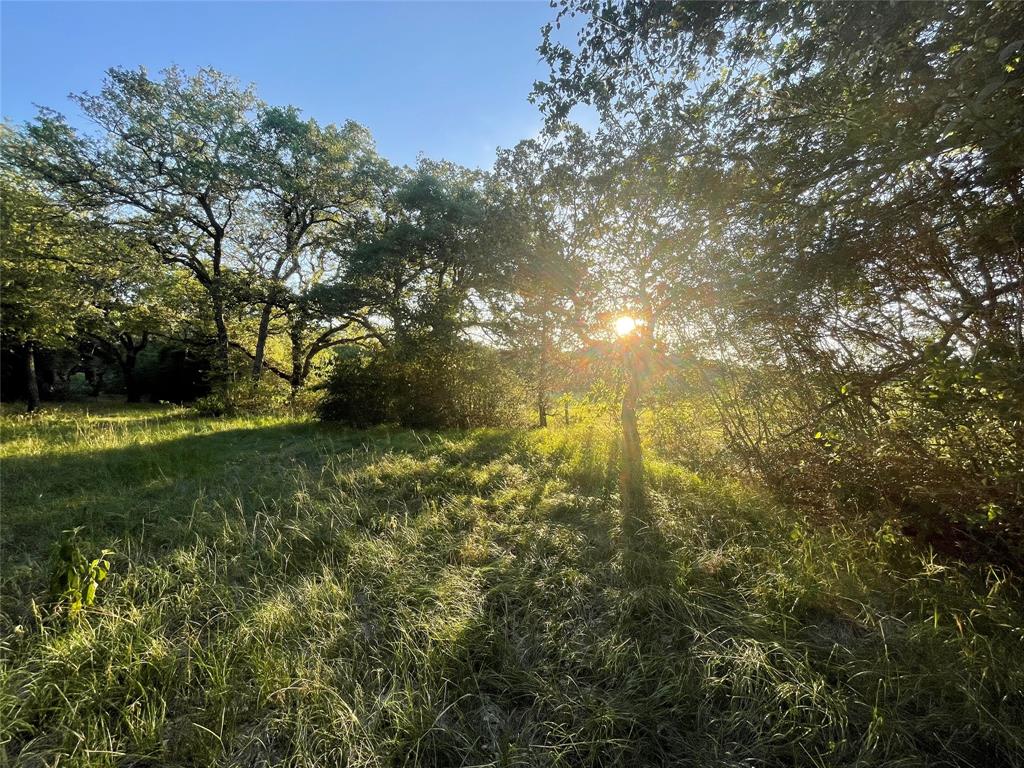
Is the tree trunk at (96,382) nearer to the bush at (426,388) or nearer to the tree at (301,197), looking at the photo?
the tree at (301,197)

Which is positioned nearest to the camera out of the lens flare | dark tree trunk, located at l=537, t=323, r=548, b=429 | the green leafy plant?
the green leafy plant

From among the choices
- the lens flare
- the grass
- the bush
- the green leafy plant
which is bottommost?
the grass

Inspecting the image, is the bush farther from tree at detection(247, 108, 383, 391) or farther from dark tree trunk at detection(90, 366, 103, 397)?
dark tree trunk at detection(90, 366, 103, 397)

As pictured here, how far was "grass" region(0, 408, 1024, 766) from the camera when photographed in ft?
5.17

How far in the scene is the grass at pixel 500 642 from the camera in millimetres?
1576

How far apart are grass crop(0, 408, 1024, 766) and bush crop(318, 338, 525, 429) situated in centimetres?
526

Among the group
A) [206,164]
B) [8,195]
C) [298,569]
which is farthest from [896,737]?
[8,195]

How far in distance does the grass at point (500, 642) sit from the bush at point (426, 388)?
5257mm

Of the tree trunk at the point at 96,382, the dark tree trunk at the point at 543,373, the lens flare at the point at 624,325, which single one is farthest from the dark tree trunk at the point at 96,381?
the lens flare at the point at 624,325

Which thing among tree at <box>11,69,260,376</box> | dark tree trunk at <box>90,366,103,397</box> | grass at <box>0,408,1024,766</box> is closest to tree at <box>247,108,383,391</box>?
tree at <box>11,69,260,376</box>

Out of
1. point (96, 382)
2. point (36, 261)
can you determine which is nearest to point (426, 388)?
point (36, 261)

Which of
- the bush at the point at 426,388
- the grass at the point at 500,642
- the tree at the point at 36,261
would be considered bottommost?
the grass at the point at 500,642

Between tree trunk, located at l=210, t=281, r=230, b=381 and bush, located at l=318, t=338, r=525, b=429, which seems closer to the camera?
bush, located at l=318, t=338, r=525, b=429

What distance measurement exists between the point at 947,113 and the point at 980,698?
2.64 meters
